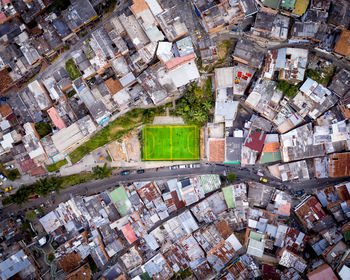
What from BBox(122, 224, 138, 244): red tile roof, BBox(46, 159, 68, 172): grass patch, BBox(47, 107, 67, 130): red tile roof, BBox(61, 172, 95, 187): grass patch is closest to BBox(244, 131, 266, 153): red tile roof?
BBox(122, 224, 138, 244): red tile roof

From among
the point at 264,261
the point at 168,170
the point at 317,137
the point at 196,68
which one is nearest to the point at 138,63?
the point at 196,68

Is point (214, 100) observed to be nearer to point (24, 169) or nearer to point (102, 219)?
point (102, 219)

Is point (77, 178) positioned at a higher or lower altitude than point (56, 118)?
lower

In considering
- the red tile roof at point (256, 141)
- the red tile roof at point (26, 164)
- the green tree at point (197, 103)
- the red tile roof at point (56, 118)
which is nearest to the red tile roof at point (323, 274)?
the red tile roof at point (256, 141)

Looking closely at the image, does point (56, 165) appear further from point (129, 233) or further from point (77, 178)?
point (129, 233)

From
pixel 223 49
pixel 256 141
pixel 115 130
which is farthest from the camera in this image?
pixel 115 130

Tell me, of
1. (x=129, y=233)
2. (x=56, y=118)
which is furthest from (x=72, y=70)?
(x=129, y=233)

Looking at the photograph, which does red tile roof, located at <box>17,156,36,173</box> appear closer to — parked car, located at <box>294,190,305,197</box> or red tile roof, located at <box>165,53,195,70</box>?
red tile roof, located at <box>165,53,195,70</box>
